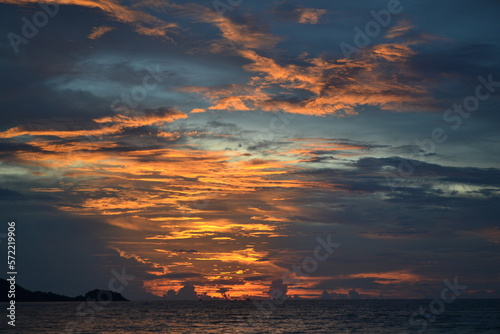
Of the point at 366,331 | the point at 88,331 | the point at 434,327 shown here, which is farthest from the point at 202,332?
the point at 434,327

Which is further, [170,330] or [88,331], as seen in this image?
[170,330]

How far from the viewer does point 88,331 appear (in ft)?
305

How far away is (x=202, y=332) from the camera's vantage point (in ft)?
315

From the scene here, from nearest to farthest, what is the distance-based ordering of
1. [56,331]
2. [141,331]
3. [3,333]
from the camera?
[3,333] < [56,331] < [141,331]

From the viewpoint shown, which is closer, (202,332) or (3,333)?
(3,333)

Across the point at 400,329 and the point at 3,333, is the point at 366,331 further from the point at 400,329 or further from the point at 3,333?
the point at 3,333

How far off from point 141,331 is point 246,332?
68.3 ft

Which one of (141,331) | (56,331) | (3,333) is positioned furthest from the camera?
(141,331)

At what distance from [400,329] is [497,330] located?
58.7ft

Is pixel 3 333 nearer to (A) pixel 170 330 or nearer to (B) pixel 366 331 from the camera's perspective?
(A) pixel 170 330

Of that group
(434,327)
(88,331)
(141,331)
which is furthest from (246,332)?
(434,327)

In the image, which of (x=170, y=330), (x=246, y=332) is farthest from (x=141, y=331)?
(x=246, y=332)

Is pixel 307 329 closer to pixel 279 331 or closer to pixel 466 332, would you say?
pixel 279 331

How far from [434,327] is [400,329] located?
8.27 meters
